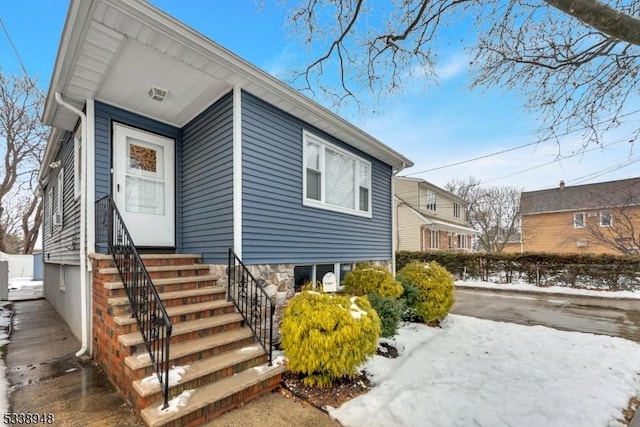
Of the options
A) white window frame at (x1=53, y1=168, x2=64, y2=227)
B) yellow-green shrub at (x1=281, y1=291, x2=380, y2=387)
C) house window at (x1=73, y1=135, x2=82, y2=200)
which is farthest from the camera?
white window frame at (x1=53, y1=168, x2=64, y2=227)

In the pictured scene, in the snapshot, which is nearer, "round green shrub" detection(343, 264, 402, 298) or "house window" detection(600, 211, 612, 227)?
"round green shrub" detection(343, 264, 402, 298)

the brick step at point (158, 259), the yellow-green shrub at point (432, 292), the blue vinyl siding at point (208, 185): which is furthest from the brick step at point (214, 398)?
the yellow-green shrub at point (432, 292)

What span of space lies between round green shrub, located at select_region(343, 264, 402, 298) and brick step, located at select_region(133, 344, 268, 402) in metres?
2.37

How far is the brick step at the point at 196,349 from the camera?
3.01 meters

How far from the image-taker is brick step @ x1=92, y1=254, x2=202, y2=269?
13.6 ft

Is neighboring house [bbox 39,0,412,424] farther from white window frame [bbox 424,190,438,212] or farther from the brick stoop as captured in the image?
white window frame [bbox 424,190,438,212]

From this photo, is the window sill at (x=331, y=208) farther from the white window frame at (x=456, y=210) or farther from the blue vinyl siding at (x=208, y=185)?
the white window frame at (x=456, y=210)

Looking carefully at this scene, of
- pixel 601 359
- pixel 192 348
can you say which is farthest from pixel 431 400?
pixel 601 359

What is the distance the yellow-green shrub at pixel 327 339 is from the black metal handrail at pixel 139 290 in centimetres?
128

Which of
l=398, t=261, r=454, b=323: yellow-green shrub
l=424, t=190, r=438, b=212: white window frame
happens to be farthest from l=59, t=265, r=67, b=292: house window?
l=424, t=190, r=438, b=212: white window frame

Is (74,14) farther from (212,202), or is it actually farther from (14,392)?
(14,392)

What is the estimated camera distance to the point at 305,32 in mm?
3957

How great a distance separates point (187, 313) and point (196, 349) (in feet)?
1.89

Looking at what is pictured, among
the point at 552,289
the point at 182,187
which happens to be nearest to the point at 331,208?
the point at 182,187
